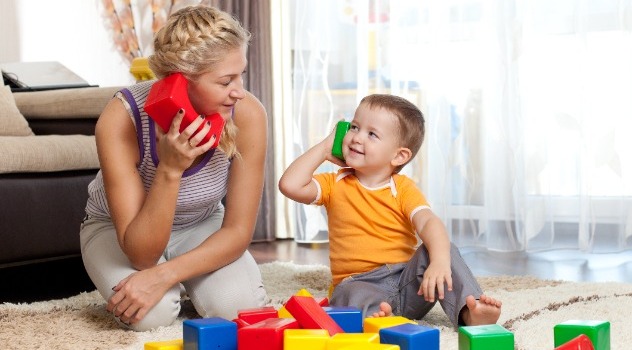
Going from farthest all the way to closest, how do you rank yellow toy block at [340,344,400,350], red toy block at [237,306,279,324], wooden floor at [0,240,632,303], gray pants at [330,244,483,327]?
wooden floor at [0,240,632,303] < gray pants at [330,244,483,327] < red toy block at [237,306,279,324] < yellow toy block at [340,344,400,350]

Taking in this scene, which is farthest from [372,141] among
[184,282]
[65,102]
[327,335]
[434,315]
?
[65,102]

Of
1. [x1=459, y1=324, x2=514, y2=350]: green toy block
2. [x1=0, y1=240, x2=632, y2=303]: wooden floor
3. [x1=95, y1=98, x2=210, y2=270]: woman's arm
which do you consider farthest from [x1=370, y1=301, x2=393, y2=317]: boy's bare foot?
[x1=0, y1=240, x2=632, y2=303]: wooden floor

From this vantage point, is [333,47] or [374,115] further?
[333,47]

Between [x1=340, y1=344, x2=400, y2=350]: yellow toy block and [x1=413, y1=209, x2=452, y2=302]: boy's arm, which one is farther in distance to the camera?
[x1=413, y1=209, x2=452, y2=302]: boy's arm

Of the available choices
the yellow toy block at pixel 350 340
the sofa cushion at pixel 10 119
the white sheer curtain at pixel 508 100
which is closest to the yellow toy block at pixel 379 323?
the yellow toy block at pixel 350 340

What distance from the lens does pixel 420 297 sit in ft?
5.88

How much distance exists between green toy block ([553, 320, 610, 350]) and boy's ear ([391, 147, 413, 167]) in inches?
29.0

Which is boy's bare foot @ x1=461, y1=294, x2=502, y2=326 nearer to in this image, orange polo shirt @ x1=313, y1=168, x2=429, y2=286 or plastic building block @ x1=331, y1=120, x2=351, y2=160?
orange polo shirt @ x1=313, y1=168, x2=429, y2=286

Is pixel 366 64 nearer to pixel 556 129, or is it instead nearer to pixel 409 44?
pixel 409 44

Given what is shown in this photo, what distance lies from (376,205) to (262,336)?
0.71 metres

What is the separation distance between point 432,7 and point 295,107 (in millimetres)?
654

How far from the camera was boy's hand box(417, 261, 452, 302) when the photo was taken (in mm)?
1669

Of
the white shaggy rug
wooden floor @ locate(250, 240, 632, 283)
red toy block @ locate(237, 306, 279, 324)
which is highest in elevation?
red toy block @ locate(237, 306, 279, 324)

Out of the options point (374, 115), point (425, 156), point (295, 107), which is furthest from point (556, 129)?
point (374, 115)
